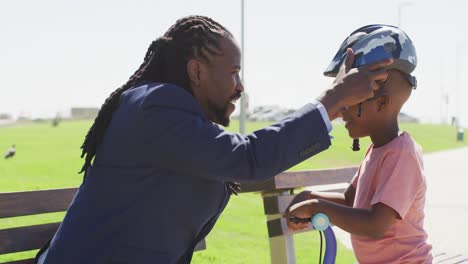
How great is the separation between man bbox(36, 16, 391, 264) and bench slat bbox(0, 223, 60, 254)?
77 centimetres

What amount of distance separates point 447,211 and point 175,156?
8311 mm

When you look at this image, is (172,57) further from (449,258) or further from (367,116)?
(449,258)

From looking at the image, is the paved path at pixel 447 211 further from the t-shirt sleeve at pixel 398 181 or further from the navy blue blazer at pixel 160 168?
the navy blue blazer at pixel 160 168

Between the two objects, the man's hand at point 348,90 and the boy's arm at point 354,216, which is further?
the boy's arm at point 354,216

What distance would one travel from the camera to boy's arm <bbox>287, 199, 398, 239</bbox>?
2188mm

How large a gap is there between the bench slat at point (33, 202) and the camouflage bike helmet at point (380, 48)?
→ 122cm

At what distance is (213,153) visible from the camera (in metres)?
1.63

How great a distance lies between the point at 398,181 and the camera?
2.24 meters

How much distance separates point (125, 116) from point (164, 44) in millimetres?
296

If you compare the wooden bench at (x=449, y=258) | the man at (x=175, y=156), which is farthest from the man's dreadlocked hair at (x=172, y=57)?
the wooden bench at (x=449, y=258)

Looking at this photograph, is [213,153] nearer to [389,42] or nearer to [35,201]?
[389,42]

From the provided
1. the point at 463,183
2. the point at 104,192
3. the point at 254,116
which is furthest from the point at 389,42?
the point at 254,116

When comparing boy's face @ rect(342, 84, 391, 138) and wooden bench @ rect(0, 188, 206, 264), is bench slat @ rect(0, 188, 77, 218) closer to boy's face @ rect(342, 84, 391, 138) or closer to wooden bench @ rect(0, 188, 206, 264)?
wooden bench @ rect(0, 188, 206, 264)

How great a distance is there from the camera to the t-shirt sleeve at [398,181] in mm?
2209
